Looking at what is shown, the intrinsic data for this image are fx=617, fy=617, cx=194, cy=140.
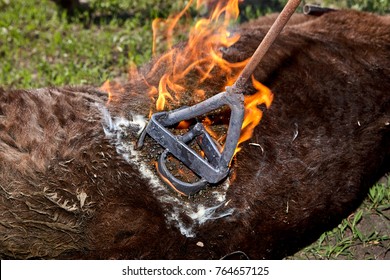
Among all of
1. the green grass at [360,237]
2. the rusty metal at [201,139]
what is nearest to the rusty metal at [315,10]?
the green grass at [360,237]

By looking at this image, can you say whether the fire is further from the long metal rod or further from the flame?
the long metal rod

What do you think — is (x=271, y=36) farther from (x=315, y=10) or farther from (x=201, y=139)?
(x=315, y=10)

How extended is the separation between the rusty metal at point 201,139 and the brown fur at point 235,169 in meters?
0.18

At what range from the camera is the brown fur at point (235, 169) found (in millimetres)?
3156

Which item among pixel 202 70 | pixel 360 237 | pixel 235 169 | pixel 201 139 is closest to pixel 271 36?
pixel 201 139

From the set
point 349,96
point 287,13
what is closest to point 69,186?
point 287,13

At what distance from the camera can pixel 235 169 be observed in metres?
3.33

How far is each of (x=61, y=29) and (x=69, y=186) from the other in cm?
307

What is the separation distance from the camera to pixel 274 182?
11.0 ft

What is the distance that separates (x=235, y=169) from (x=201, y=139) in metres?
0.31

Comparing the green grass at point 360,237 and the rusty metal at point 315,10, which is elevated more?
the rusty metal at point 315,10

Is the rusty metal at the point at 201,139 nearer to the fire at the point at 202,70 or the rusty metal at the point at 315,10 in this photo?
the fire at the point at 202,70

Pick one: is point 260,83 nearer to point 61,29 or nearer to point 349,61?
point 349,61

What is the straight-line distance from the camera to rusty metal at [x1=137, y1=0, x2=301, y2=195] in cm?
284
